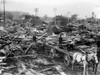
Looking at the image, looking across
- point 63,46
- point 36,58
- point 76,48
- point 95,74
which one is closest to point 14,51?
point 36,58

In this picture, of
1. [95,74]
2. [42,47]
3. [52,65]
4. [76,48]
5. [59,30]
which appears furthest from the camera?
[59,30]

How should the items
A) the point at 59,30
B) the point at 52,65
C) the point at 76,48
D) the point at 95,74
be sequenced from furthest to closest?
the point at 59,30 → the point at 76,48 → the point at 52,65 → the point at 95,74

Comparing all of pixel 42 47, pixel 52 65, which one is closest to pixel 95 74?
pixel 52 65

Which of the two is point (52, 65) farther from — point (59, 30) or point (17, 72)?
point (59, 30)

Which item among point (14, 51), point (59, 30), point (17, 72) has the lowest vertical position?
point (17, 72)

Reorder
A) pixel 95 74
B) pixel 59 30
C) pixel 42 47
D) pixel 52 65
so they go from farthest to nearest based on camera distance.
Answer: pixel 59 30 < pixel 42 47 < pixel 52 65 < pixel 95 74

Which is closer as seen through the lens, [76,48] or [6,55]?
[6,55]

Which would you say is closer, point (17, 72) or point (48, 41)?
point (17, 72)

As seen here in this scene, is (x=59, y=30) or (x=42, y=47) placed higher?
(x=59, y=30)

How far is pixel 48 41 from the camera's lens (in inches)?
360

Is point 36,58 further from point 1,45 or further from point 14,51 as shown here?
point 1,45

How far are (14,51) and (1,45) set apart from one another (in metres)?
0.81

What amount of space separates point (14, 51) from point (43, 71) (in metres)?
2.38

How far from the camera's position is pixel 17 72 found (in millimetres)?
6129
